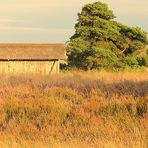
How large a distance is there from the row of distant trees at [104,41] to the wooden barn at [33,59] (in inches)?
77.4

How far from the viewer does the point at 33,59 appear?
44.3 meters

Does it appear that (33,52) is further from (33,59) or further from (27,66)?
(27,66)

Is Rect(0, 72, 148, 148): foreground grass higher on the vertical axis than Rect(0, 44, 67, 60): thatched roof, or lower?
lower

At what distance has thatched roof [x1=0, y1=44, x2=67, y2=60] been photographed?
144ft

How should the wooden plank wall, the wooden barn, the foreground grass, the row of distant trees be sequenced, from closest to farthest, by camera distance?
the foreground grass, the row of distant trees, the wooden barn, the wooden plank wall

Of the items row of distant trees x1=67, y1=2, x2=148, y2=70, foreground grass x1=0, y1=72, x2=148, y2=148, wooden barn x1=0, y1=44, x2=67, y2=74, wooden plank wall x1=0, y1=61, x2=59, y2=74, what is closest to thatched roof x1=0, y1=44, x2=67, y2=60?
wooden barn x1=0, y1=44, x2=67, y2=74

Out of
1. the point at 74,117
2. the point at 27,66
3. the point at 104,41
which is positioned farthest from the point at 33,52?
the point at 74,117

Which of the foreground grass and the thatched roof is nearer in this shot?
the foreground grass

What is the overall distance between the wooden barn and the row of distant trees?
1.96 meters

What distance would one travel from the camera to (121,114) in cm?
→ 1345

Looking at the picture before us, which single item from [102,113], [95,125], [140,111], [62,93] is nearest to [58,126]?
[95,125]

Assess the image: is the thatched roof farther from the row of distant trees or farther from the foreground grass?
the foreground grass

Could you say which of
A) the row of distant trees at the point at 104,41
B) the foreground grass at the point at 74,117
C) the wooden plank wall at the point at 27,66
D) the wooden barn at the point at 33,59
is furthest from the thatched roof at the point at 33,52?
the foreground grass at the point at 74,117

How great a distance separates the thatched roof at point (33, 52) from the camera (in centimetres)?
4391
